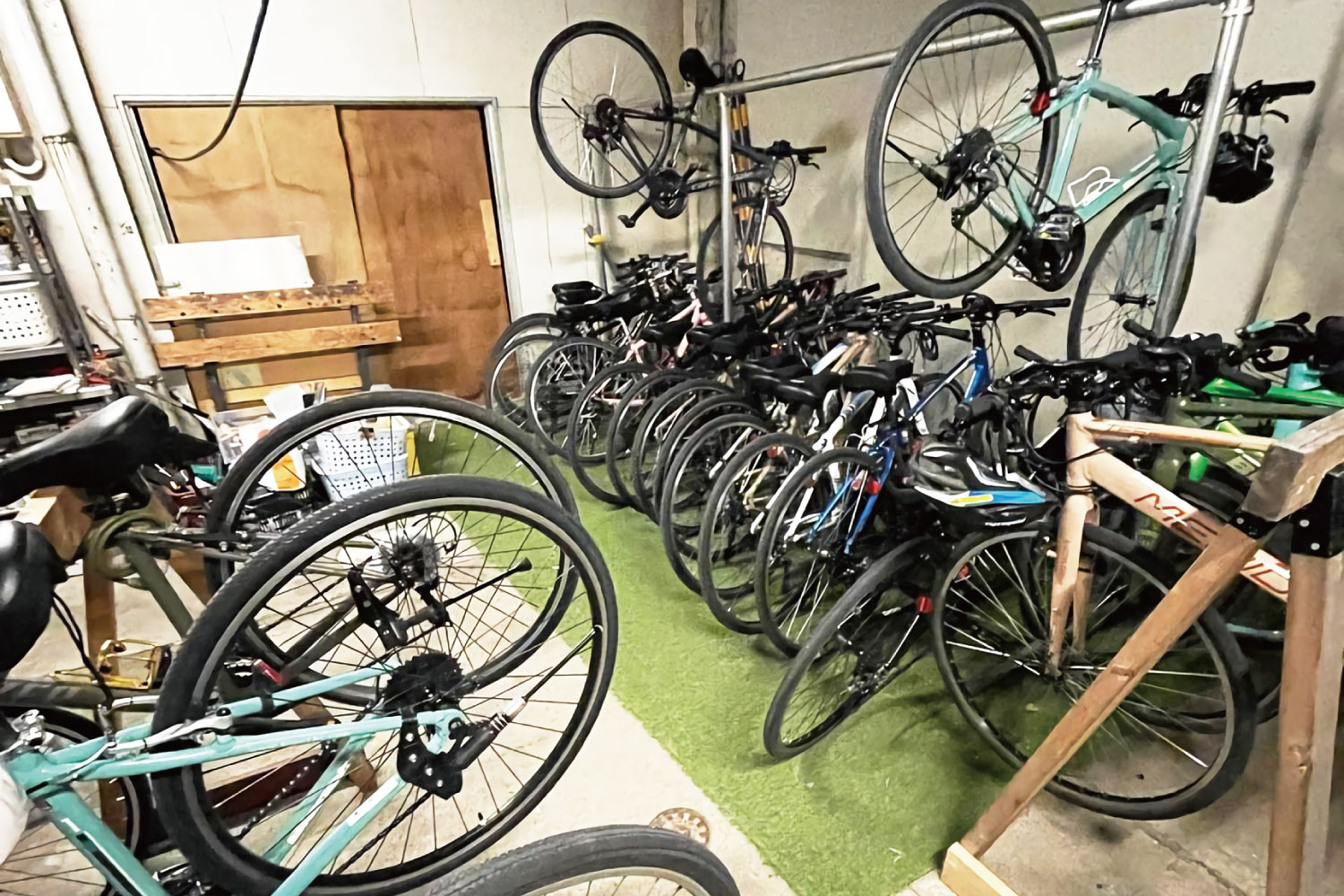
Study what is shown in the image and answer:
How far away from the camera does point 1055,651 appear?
1.55 meters

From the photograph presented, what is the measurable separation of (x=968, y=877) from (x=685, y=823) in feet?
2.05

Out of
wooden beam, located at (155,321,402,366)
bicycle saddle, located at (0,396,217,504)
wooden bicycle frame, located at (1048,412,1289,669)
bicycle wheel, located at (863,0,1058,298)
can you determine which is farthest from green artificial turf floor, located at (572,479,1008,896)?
wooden beam, located at (155,321,402,366)

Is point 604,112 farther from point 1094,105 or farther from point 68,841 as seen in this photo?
point 68,841

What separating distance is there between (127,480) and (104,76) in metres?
2.99

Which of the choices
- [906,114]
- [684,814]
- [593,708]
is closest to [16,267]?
[593,708]

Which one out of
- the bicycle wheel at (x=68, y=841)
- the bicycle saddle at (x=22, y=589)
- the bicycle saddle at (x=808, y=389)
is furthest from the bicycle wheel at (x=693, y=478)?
the bicycle saddle at (x=22, y=589)

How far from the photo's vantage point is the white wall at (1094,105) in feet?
6.63

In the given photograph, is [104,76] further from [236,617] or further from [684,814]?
[684,814]

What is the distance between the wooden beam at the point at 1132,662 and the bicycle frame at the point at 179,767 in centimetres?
107

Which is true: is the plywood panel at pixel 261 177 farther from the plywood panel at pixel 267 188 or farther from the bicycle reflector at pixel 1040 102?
the bicycle reflector at pixel 1040 102

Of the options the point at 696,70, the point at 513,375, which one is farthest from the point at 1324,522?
the point at 513,375

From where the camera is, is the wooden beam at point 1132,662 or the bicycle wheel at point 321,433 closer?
the wooden beam at point 1132,662

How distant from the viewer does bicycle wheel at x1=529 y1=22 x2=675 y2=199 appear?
11.8ft

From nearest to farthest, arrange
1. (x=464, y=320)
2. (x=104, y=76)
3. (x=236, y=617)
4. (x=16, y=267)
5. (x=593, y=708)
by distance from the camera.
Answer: (x=236, y=617) < (x=593, y=708) < (x=16, y=267) < (x=104, y=76) < (x=464, y=320)
